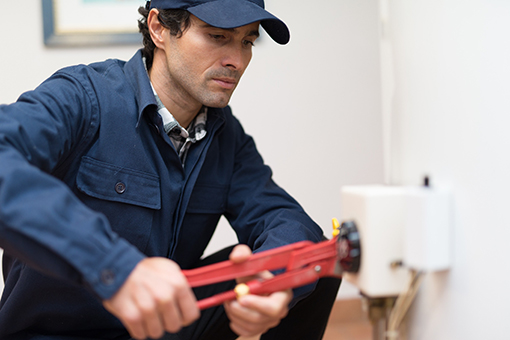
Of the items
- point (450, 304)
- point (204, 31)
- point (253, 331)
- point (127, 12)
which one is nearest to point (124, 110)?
point (204, 31)

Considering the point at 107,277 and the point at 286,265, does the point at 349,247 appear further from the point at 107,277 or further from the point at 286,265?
the point at 107,277

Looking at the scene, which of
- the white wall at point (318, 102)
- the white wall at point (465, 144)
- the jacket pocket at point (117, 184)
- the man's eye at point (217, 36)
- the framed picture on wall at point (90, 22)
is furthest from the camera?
the white wall at point (318, 102)

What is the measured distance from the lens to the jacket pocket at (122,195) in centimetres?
87

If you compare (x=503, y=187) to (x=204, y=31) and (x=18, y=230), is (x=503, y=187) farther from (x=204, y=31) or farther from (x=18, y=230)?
(x=204, y=31)

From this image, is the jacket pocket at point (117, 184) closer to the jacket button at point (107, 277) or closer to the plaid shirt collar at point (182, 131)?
the plaid shirt collar at point (182, 131)

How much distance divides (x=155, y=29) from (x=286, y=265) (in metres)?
Answer: 0.72

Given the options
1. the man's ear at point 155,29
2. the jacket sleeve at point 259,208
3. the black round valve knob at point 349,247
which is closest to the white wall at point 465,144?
the black round valve knob at point 349,247

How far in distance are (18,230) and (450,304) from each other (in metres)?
0.50

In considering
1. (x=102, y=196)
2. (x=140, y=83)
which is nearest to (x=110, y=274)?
(x=102, y=196)

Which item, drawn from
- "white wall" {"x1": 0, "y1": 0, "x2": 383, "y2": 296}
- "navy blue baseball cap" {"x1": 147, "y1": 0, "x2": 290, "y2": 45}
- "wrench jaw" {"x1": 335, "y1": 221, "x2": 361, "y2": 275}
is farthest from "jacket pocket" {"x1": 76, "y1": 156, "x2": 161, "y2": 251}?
"white wall" {"x1": 0, "y1": 0, "x2": 383, "y2": 296}

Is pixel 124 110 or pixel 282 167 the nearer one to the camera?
pixel 124 110

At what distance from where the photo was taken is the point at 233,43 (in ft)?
3.35

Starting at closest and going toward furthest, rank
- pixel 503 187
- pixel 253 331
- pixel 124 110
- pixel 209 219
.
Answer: pixel 503 187, pixel 253 331, pixel 124 110, pixel 209 219

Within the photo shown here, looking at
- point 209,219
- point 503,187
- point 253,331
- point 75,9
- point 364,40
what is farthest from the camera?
point 364,40
